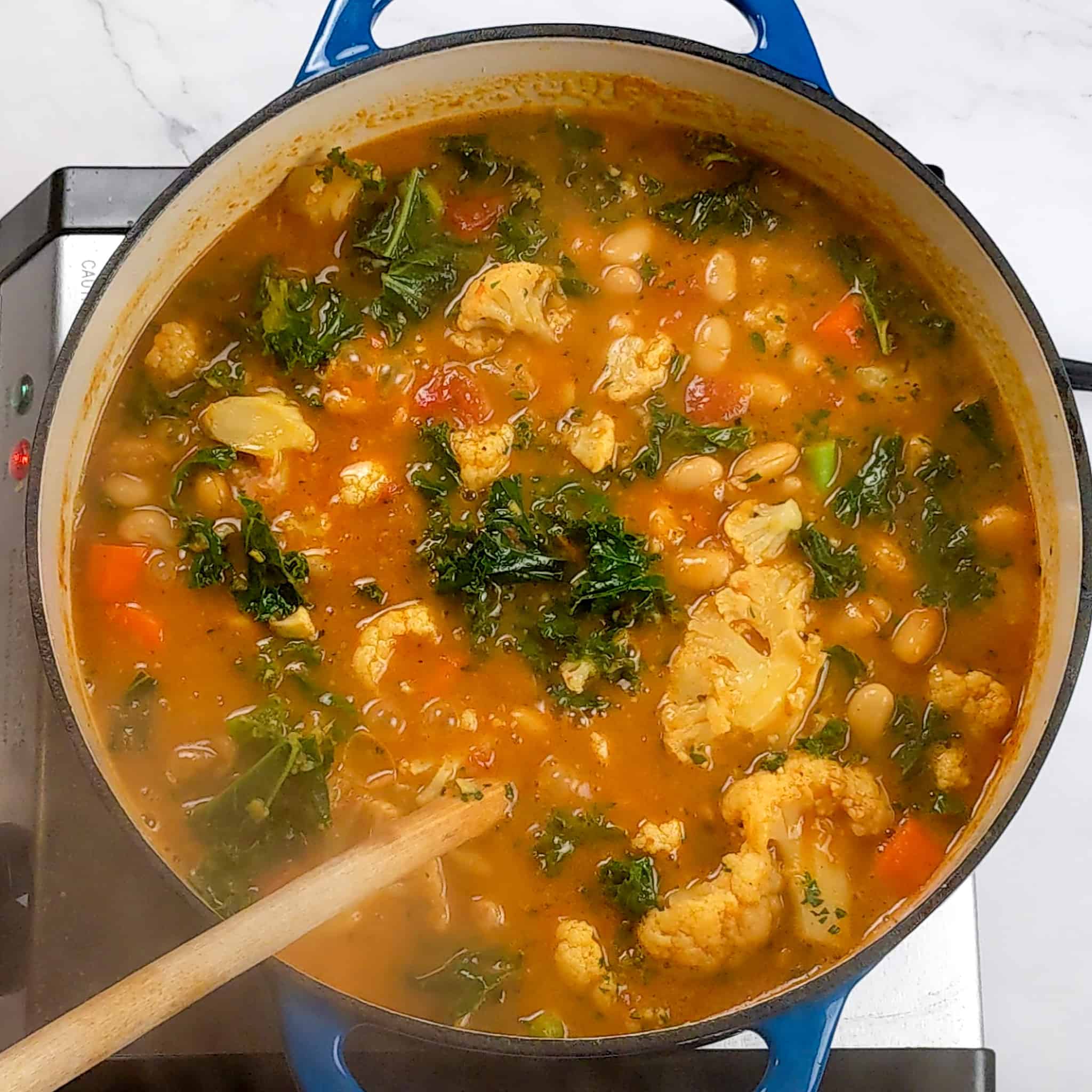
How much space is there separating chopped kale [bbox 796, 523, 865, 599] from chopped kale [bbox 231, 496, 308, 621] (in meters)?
1.05

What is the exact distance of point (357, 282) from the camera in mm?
2680

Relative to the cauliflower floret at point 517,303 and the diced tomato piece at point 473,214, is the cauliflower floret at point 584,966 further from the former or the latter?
the diced tomato piece at point 473,214

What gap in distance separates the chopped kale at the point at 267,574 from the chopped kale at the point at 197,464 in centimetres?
10

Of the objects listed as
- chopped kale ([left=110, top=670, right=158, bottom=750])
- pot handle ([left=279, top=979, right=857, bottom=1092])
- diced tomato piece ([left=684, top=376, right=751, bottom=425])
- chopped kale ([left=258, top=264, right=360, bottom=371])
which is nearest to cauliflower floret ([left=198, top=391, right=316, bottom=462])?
chopped kale ([left=258, top=264, right=360, bottom=371])

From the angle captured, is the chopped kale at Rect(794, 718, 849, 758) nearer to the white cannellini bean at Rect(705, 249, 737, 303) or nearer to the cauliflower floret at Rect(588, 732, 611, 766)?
the cauliflower floret at Rect(588, 732, 611, 766)

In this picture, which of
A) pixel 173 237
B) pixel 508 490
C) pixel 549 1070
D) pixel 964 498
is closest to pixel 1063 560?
pixel 964 498

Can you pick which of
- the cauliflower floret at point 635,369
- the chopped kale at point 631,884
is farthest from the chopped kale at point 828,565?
the chopped kale at point 631,884

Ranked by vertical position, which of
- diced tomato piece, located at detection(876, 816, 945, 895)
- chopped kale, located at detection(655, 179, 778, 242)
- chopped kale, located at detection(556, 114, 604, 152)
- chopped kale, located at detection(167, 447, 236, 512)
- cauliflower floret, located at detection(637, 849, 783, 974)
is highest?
chopped kale, located at detection(556, 114, 604, 152)

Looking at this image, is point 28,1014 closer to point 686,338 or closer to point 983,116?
point 686,338

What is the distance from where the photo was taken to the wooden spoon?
5.20ft

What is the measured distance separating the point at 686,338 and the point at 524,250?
1.33 ft

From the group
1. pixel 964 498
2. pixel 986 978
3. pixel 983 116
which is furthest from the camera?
pixel 983 116

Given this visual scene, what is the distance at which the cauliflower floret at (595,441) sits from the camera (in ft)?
8.38

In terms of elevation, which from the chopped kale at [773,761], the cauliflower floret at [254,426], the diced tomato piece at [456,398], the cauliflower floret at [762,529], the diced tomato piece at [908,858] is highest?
the diced tomato piece at [456,398]
